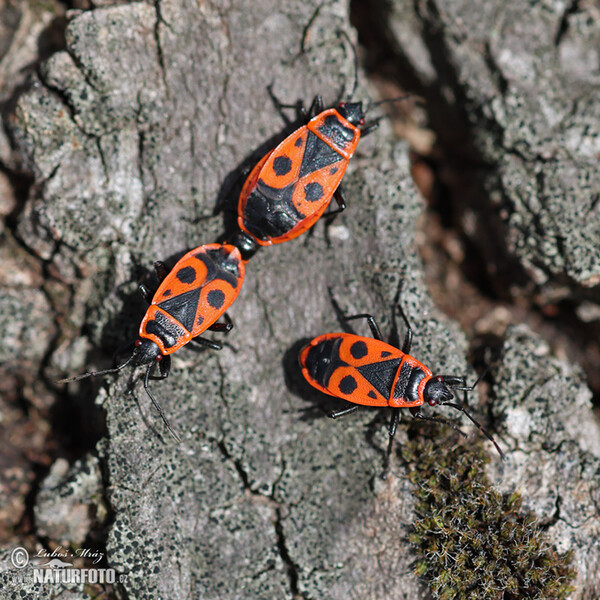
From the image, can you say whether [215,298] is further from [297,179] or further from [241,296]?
[297,179]

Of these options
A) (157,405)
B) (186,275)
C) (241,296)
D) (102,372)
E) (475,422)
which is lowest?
(475,422)

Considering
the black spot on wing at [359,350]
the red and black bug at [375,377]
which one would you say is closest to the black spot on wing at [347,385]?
the red and black bug at [375,377]

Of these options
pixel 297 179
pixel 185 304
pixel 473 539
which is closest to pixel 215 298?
pixel 185 304

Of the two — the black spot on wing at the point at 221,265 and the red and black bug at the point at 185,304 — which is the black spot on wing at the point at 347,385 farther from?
the black spot on wing at the point at 221,265

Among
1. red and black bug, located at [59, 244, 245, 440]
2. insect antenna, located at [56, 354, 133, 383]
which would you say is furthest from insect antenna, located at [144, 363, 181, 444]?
insect antenna, located at [56, 354, 133, 383]

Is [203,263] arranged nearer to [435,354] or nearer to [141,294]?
[141,294]

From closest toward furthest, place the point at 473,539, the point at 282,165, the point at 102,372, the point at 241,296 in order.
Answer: the point at 473,539, the point at 102,372, the point at 282,165, the point at 241,296

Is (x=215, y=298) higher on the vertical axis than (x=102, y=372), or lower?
higher
